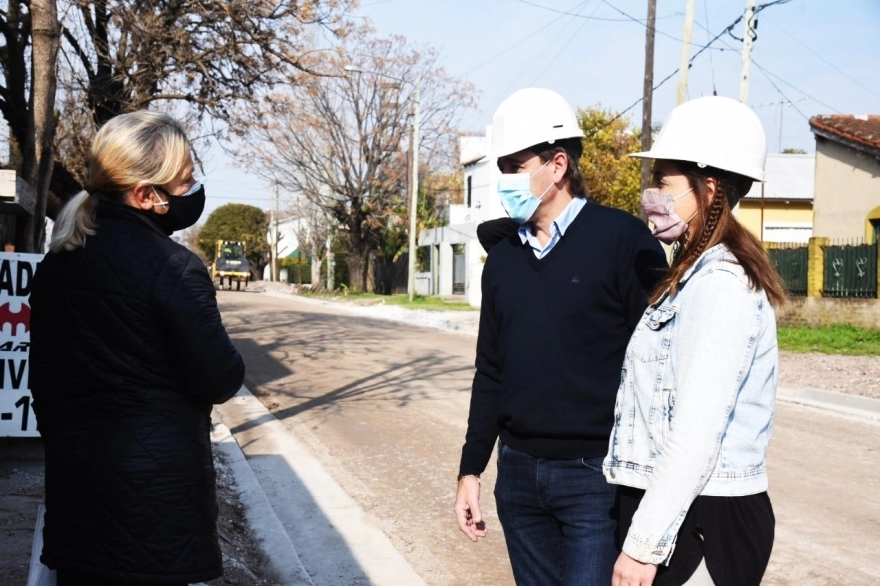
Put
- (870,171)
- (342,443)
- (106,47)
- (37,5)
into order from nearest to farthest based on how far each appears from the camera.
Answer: (37,5) → (342,443) → (106,47) → (870,171)

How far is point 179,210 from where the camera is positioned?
2.72 m

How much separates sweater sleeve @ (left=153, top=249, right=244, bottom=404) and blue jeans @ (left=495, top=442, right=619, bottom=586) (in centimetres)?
89

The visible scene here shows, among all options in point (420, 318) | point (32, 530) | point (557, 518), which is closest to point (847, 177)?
point (420, 318)

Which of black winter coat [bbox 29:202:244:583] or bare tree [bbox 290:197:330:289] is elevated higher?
bare tree [bbox 290:197:330:289]

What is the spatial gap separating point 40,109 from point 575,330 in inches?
300

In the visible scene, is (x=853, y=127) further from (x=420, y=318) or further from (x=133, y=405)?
(x=133, y=405)

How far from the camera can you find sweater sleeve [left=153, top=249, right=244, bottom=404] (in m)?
2.51

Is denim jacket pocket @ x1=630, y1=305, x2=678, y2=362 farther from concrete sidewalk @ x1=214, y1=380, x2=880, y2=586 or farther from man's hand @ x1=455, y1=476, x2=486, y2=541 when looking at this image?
concrete sidewalk @ x1=214, y1=380, x2=880, y2=586

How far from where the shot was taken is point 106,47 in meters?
14.2

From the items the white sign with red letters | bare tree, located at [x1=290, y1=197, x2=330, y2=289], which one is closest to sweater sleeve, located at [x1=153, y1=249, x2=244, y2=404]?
the white sign with red letters

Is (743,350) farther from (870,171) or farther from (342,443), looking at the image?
(870,171)

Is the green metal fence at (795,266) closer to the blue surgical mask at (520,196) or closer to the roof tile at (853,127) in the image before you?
the roof tile at (853,127)

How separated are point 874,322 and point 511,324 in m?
19.4

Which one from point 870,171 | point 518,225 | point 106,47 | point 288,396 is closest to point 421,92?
point 870,171
